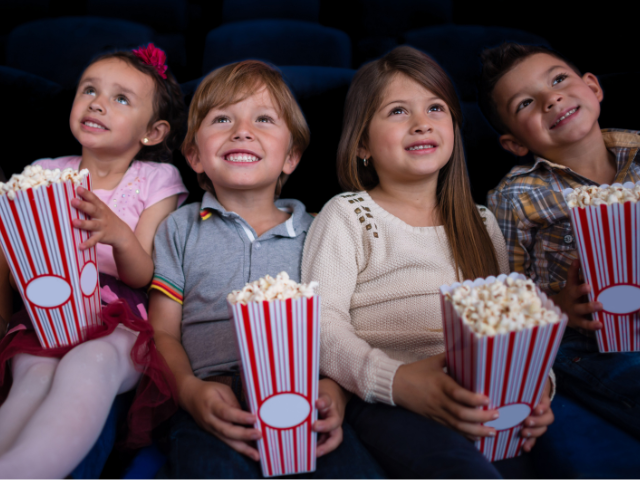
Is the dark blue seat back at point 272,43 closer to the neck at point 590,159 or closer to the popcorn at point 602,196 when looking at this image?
the neck at point 590,159

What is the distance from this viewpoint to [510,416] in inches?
35.6

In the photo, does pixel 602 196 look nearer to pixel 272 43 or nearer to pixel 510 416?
pixel 510 416

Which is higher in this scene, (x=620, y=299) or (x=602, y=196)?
(x=602, y=196)

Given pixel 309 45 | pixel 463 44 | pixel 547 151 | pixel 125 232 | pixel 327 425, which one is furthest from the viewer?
pixel 309 45

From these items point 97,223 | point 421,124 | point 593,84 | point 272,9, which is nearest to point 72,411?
point 97,223

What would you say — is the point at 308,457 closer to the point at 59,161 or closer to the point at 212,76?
the point at 212,76

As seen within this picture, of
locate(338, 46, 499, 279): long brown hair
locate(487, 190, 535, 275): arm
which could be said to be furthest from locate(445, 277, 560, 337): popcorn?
locate(487, 190, 535, 275): arm

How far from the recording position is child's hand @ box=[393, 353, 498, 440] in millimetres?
869

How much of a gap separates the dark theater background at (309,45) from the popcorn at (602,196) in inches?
31.3

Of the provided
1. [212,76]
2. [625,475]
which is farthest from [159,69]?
[625,475]

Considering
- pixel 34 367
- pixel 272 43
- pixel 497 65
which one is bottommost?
pixel 34 367

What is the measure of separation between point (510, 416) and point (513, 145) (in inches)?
43.9

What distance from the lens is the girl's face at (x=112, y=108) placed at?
1505 mm

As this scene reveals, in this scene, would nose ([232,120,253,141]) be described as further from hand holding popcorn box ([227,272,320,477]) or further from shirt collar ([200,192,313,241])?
hand holding popcorn box ([227,272,320,477])
